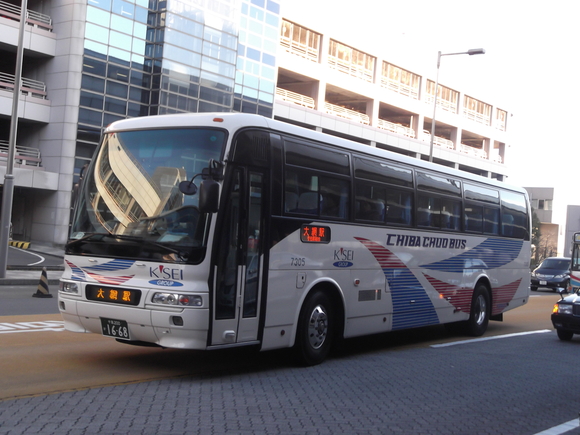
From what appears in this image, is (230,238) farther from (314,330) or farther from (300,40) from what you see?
(300,40)

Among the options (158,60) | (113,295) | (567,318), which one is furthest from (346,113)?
(113,295)

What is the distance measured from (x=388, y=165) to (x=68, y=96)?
28.2 meters

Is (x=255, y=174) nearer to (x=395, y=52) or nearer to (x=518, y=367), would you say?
(x=518, y=367)

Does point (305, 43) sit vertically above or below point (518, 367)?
above

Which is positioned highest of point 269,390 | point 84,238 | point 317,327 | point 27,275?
point 84,238

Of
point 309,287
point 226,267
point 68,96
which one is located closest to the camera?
point 226,267

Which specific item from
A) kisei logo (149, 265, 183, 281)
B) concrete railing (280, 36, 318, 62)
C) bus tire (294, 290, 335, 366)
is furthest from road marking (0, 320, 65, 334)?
concrete railing (280, 36, 318, 62)

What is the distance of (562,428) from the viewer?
6895 millimetres

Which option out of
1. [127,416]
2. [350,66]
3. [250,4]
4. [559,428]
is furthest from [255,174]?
[350,66]

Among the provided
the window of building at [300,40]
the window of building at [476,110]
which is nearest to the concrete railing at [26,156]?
the window of building at [300,40]

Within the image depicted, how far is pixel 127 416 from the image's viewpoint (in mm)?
6180

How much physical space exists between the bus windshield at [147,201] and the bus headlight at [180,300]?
388 mm

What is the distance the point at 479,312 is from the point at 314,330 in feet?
20.3

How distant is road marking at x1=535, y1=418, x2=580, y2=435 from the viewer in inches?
263
